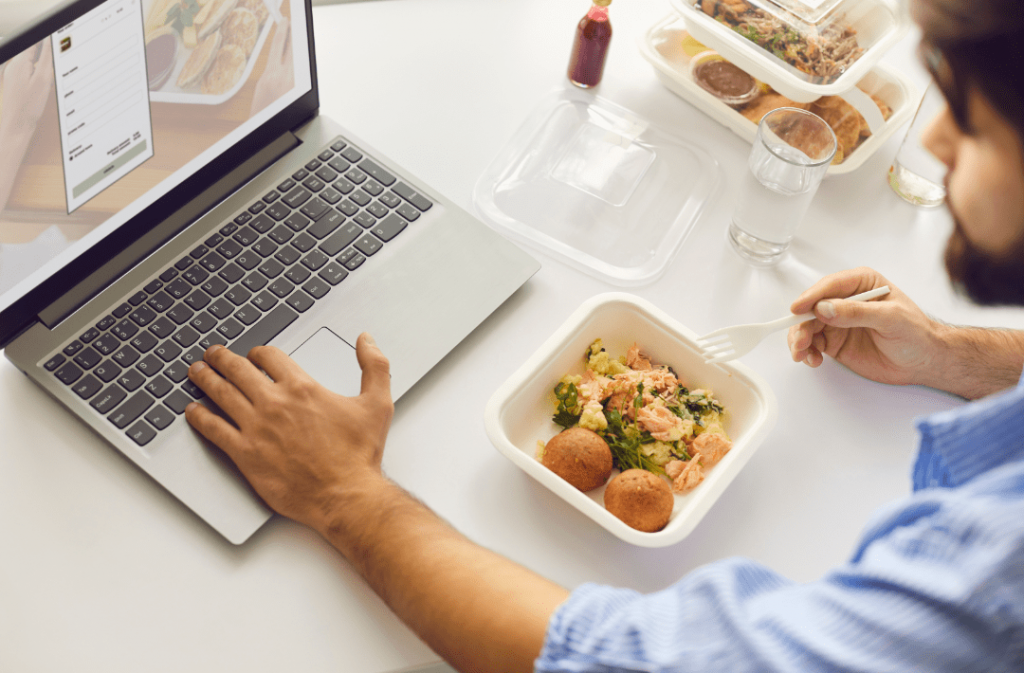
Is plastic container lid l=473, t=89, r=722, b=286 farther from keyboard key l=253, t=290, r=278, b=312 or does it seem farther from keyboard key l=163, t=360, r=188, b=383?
keyboard key l=163, t=360, r=188, b=383

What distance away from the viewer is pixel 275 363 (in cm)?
83

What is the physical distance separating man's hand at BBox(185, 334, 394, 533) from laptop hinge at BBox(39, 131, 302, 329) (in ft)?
0.50

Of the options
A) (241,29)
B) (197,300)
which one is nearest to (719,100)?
(241,29)

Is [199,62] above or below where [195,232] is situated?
above

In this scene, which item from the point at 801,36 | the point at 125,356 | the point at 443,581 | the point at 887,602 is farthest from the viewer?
the point at 801,36

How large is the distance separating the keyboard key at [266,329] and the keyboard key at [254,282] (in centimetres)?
3

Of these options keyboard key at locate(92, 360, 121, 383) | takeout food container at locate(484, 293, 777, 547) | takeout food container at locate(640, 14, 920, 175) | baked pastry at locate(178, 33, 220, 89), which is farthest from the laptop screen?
takeout food container at locate(640, 14, 920, 175)

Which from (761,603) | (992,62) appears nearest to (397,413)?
(761,603)

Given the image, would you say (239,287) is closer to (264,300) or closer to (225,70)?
(264,300)

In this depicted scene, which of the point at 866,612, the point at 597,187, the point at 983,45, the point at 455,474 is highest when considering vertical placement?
the point at 983,45

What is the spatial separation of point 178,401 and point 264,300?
15 cm

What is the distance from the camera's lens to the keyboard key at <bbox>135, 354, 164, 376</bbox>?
808 mm

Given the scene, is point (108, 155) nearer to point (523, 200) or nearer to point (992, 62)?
point (523, 200)

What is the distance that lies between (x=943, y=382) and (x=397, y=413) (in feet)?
2.15
